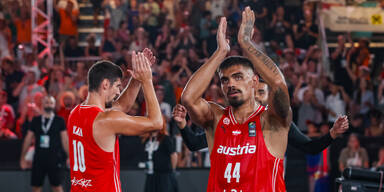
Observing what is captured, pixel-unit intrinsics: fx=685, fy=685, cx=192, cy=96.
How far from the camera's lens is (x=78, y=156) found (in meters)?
6.12

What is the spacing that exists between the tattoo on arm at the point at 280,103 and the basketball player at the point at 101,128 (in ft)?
3.25

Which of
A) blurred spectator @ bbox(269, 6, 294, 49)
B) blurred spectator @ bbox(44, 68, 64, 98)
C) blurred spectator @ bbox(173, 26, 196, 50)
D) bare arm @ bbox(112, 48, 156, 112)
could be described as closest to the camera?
bare arm @ bbox(112, 48, 156, 112)

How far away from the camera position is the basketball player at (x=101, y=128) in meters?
5.89

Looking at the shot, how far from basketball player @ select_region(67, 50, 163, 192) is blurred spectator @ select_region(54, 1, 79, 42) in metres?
11.9

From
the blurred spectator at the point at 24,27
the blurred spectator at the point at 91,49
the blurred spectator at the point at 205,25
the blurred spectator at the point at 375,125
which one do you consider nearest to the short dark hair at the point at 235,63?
the blurred spectator at the point at 375,125

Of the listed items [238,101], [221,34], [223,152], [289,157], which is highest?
[221,34]

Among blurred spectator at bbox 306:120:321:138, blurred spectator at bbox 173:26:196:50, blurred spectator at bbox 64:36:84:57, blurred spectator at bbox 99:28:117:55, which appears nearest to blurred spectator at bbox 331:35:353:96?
blurred spectator at bbox 306:120:321:138

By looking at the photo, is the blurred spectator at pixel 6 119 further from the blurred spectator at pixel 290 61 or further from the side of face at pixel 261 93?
the side of face at pixel 261 93

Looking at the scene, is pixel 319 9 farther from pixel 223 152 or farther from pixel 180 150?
pixel 223 152

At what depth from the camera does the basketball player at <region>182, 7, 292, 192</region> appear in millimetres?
5848

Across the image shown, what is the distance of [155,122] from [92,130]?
584 millimetres

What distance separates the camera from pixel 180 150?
43.2ft

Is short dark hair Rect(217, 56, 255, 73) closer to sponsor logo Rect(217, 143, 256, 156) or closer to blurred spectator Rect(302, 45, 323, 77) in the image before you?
sponsor logo Rect(217, 143, 256, 156)

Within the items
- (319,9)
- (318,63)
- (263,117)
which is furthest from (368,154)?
(263,117)
